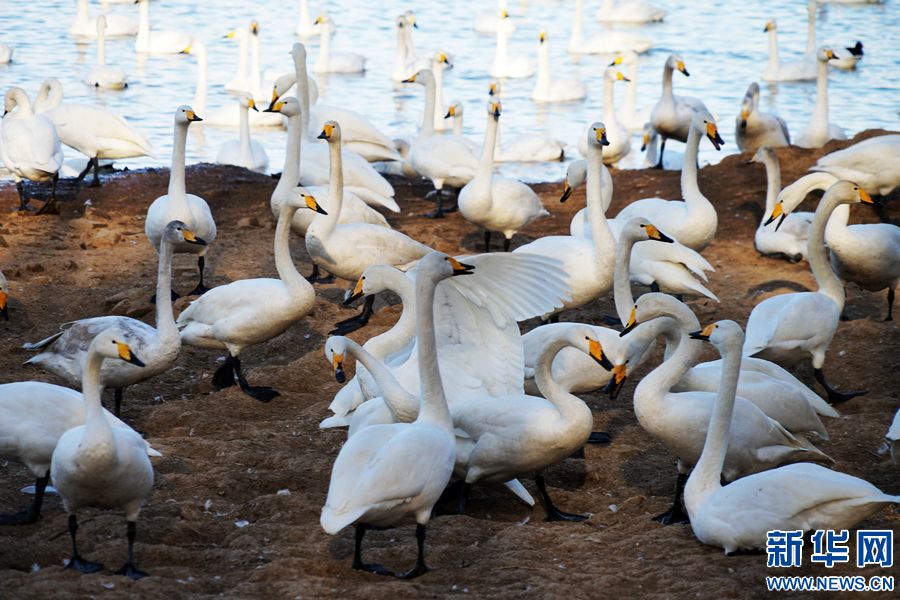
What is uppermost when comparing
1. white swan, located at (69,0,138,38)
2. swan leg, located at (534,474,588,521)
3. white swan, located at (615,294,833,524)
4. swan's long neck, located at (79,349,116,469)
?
swan's long neck, located at (79,349,116,469)

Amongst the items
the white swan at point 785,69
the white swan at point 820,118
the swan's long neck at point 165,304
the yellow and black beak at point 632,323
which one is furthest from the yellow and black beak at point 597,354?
the white swan at point 785,69

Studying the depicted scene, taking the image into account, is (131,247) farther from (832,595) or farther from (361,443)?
(832,595)

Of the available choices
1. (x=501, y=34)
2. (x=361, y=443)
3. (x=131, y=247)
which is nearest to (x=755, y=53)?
(x=501, y=34)

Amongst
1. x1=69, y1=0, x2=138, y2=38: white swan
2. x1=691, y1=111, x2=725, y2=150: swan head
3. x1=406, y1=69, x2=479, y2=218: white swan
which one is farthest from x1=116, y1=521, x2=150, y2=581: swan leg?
x1=69, y1=0, x2=138, y2=38: white swan

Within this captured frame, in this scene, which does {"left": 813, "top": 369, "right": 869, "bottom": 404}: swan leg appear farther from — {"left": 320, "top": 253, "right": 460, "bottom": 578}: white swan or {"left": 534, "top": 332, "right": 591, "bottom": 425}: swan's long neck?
{"left": 320, "top": 253, "right": 460, "bottom": 578}: white swan

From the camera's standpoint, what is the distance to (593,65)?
2498 cm

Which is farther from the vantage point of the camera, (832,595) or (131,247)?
(131,247)

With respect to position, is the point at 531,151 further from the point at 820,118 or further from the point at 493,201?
the point at 493,201

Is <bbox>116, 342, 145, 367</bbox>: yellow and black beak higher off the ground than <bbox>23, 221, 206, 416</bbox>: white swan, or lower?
higher

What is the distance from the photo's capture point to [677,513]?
6.24 metres

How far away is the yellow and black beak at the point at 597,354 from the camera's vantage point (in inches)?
245

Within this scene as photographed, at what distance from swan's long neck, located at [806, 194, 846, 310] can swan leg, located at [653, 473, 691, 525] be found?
2.88 metres

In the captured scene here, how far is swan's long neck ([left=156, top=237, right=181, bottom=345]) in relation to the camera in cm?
723

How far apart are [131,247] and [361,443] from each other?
609cm
